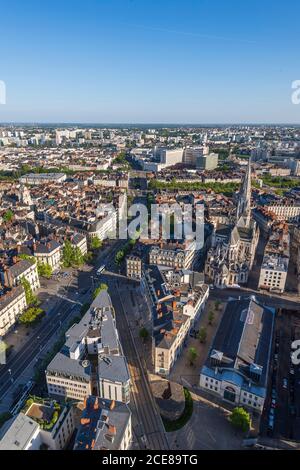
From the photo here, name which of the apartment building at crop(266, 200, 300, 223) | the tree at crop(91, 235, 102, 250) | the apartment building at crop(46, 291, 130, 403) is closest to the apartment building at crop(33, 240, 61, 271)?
the tree at crop(91, 235, 102, 250)

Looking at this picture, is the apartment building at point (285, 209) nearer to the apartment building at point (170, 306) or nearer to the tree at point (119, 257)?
the tree at point (119, 257)

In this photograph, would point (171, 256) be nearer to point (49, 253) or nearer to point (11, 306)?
point (49, 253)

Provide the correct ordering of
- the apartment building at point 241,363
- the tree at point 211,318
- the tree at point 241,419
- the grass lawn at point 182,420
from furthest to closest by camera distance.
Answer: the tree at point 211,318 < the apartment building at point 241,363 < the grass lawn at point 182,420 < the tree at point 241,419

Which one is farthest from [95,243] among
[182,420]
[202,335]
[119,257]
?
[182,420]

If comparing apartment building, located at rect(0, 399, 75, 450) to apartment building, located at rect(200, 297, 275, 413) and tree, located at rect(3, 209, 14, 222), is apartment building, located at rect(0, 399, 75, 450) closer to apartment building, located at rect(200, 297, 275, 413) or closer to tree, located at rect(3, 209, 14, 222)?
apartment building, located at rect(200, 297, 275, 413)

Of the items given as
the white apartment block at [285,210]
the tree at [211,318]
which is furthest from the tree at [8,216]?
the white apartment block at [285,210]

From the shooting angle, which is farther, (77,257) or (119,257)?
(77,257)
